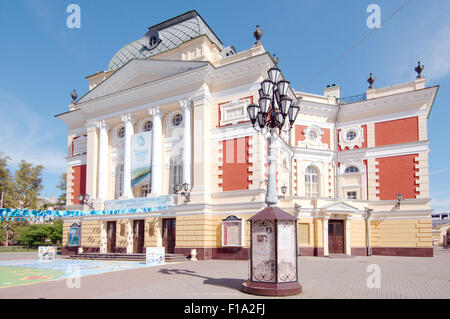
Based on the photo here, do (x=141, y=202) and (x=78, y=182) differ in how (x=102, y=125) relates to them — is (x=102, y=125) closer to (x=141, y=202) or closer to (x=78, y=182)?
(x=78, y=182)

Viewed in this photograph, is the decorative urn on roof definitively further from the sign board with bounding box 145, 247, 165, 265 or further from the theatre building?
the theatre building

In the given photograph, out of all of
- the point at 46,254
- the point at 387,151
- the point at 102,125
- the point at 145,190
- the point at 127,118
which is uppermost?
the point at 127,118

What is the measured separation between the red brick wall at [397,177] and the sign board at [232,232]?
11.1 metres

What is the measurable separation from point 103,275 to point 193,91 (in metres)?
12.4

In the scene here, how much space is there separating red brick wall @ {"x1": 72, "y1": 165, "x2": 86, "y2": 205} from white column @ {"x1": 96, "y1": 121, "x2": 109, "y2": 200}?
294cm

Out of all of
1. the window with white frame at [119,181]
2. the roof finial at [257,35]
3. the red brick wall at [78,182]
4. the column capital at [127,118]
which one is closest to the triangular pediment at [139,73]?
the column capital at [127,118]

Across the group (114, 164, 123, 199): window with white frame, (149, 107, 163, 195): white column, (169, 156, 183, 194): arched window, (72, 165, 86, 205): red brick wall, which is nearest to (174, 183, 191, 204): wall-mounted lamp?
(169, 156, 183, 194): arched window

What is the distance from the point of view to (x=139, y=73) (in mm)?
24422

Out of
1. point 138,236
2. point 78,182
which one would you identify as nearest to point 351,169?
point 138,236

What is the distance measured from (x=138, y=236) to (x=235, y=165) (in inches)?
319

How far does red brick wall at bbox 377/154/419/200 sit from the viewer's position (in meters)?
24.3

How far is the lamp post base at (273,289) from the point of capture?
905 cm
